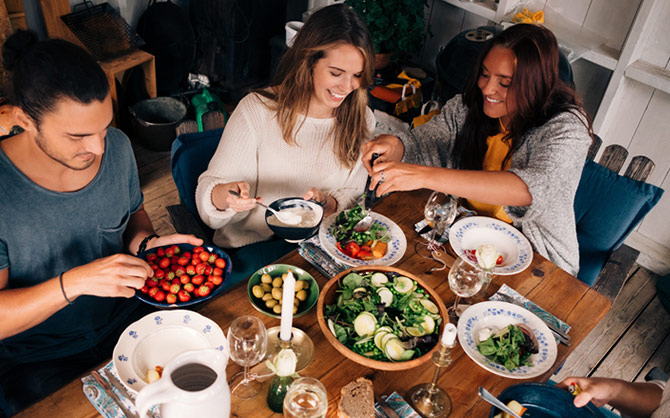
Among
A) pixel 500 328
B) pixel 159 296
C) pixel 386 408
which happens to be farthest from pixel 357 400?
pixel 159 296

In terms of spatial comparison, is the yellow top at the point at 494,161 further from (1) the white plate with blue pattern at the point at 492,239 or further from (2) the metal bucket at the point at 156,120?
(2) the metal bucket at the point at 156,120

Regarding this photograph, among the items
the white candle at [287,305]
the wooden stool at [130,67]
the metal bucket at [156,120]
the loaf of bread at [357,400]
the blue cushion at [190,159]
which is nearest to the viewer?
the white candle at [287,305]

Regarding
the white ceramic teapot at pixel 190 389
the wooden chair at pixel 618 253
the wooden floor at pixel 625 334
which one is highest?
the white ceramic teapot at pixel 190 389

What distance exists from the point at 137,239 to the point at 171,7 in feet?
8.85

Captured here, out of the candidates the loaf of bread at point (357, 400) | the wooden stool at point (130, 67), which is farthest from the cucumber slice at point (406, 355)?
the wooden stool at point (130, 67)

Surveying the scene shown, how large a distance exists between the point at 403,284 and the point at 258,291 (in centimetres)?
41

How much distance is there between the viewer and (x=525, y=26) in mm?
1822

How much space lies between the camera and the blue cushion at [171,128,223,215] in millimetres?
1959

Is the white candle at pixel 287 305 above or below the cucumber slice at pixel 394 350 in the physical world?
above

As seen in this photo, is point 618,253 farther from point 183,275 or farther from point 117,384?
point 117,384

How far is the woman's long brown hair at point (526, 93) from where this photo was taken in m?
1.79

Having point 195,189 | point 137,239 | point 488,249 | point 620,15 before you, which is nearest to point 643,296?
point 620,15

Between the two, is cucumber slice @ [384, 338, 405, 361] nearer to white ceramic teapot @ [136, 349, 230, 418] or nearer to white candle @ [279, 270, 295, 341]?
white candle @ [279, 270, 295, 341]

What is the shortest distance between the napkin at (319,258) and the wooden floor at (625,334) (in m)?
1.55
